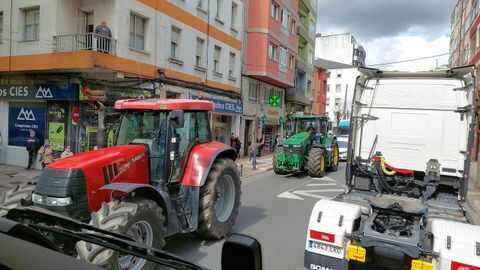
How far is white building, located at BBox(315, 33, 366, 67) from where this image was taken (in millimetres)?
77312

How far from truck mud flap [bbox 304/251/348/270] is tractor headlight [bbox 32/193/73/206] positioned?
9.23 feet

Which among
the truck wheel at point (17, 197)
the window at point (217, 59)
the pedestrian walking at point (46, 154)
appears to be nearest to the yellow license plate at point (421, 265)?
the truck wheel at point (17, 197)

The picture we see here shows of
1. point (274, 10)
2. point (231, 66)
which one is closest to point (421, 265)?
point (231, 66)

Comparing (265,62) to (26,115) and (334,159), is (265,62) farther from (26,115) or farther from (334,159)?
(26,115)

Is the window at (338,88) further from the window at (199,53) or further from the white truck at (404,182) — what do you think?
the white truck at (404,182)

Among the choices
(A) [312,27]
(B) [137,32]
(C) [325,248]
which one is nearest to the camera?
(C) [325,248]

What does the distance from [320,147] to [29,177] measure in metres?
11.8

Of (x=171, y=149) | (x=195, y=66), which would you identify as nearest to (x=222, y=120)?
(x=195, y=66)

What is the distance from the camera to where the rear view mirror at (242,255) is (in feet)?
5.80

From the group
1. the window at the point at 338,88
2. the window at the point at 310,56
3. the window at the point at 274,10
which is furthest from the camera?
the window at the point at 338,88

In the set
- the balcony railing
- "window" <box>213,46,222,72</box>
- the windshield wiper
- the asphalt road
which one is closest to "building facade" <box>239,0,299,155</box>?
"window" <box>213,46,222,72</box>

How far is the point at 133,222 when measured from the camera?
4.30 m

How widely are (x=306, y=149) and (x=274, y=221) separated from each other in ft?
26.1

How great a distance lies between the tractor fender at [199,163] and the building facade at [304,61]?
25324mm
